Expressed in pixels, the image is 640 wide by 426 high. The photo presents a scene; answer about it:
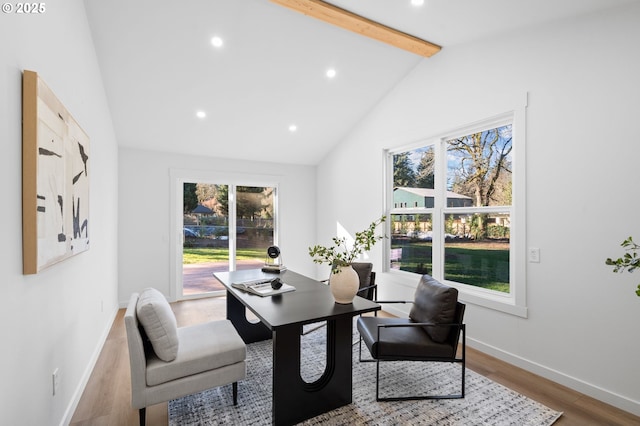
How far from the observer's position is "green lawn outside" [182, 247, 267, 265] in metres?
5.25

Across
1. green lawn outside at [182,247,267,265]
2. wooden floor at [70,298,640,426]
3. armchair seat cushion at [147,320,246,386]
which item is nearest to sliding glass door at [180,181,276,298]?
green lawn outside at [182,247,267,265]


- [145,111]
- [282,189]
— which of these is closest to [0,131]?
[145,111]

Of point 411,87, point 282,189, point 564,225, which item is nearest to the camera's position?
point 564,225

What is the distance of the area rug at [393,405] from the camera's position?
212cm

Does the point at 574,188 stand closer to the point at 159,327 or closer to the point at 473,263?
the point at 473,263

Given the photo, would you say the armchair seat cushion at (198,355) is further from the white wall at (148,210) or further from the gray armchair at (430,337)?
the white wall at (148,210)

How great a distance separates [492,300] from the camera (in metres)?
3.10

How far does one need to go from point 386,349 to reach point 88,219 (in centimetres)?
252

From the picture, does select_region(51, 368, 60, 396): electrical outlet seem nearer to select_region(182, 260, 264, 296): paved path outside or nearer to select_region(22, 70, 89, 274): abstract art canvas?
select_region(22, 70, 89, 274): abstract art canvas

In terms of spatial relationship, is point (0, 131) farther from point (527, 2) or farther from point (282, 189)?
point (282, 189)

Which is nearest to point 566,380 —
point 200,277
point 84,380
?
point 84,380

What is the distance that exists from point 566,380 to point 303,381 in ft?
6.84

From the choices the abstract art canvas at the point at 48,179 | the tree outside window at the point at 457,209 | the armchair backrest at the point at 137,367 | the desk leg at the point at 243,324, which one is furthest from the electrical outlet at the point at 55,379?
the tree outside window at the point at 457,209

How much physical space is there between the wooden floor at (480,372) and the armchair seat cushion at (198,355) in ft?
1.42
